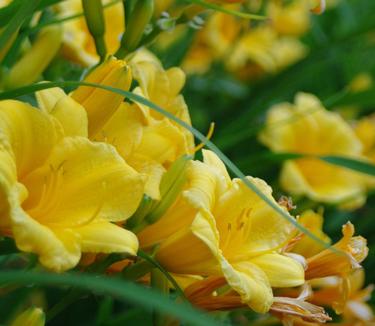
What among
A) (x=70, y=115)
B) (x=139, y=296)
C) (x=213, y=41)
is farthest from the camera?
(x=213, y=41)

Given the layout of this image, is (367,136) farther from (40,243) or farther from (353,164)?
(40,243)

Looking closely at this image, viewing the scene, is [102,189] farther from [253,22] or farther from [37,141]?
[253,22]

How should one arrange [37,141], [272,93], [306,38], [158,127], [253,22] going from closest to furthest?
1. [37,141]
2. [158,127]
3. [272,93]
4. [253,22]
5. [306,38]

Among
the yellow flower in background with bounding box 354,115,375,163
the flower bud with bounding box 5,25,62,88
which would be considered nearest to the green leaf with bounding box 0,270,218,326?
the flower bud with bounding box 5,25,62,88

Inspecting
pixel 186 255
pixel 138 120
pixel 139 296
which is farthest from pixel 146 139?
pixel 139 296

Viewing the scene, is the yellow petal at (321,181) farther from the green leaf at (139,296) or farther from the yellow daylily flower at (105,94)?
the green leaf at (139,296)

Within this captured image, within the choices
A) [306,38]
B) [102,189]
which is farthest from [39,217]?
[306,38]

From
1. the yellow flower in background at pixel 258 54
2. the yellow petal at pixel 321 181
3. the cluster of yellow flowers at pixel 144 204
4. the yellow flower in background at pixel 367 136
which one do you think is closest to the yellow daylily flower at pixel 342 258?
the cluster of yellow flowers at pixel 144 204
